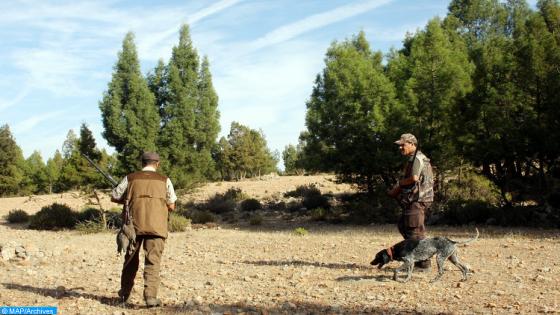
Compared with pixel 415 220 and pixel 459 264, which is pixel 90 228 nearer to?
pixel 415 220

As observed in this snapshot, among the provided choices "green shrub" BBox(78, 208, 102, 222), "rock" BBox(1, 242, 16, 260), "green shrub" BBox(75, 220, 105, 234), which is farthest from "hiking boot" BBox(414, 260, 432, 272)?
"green shrub" BBox(78, 208, 102, 222)

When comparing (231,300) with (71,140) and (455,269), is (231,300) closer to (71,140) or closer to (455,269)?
(455,269)

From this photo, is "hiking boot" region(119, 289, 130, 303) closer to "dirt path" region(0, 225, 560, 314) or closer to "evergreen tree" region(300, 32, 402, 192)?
"dirt path" region(0, 225, 560, 314)

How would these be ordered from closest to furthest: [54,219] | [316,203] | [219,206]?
[54,219] < [316,203] < [219,206]

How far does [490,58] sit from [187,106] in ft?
36.7

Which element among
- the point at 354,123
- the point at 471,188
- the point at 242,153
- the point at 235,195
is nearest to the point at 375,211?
the point at 354,123

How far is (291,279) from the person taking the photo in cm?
821

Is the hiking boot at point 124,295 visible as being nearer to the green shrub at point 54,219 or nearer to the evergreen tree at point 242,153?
the green shrub at point 54,219

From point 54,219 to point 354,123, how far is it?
12285 mm

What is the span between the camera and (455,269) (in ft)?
28.0

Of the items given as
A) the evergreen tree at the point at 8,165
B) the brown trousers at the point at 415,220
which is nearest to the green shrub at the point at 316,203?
the brown trousers at the point at 415,220

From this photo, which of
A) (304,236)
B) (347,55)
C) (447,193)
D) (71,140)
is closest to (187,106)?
(347,55)

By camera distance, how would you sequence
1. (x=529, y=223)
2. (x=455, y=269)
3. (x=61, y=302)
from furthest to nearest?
(x=529, y=223) < (x=455, y=269) < (x=61, y=302)

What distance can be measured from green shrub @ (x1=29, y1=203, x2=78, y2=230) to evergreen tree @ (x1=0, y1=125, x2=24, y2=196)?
3157 centimetres
